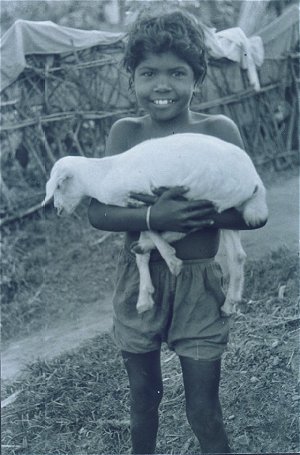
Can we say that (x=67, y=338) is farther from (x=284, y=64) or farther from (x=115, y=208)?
(x=284, y=64)

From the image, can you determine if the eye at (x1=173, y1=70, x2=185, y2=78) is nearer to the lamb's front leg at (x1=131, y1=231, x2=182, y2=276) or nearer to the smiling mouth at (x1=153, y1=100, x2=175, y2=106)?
the smiling mouth at (x1=153, y1=100, x2=175, y2=106)

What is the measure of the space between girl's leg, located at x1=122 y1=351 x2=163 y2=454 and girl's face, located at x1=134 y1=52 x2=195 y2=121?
745 millimetres

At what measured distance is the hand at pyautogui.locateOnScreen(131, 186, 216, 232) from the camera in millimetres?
1516

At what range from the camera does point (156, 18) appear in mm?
1609

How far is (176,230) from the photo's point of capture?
1545 mm

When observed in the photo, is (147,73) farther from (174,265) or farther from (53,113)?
(53,113)

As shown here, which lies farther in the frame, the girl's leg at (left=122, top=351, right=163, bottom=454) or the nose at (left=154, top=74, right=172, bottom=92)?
the girl's leg at (left=122, top=351, right=163, bottom=454)

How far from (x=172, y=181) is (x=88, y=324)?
2.65 metres

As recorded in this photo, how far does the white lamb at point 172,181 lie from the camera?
1523mm

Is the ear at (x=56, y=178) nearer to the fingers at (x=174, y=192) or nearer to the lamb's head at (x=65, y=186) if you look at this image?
the lamb's head at (x=65, y=186)

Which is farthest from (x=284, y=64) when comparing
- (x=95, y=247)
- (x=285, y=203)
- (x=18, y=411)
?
(x=18, y=411)

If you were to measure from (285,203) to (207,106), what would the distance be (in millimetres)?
1512

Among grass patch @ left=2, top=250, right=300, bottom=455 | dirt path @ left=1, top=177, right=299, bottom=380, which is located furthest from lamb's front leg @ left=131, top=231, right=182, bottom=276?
dirt path @ left=1, top=177, right=299, bottom=380

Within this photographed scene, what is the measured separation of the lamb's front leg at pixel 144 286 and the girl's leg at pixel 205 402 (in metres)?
0.22
